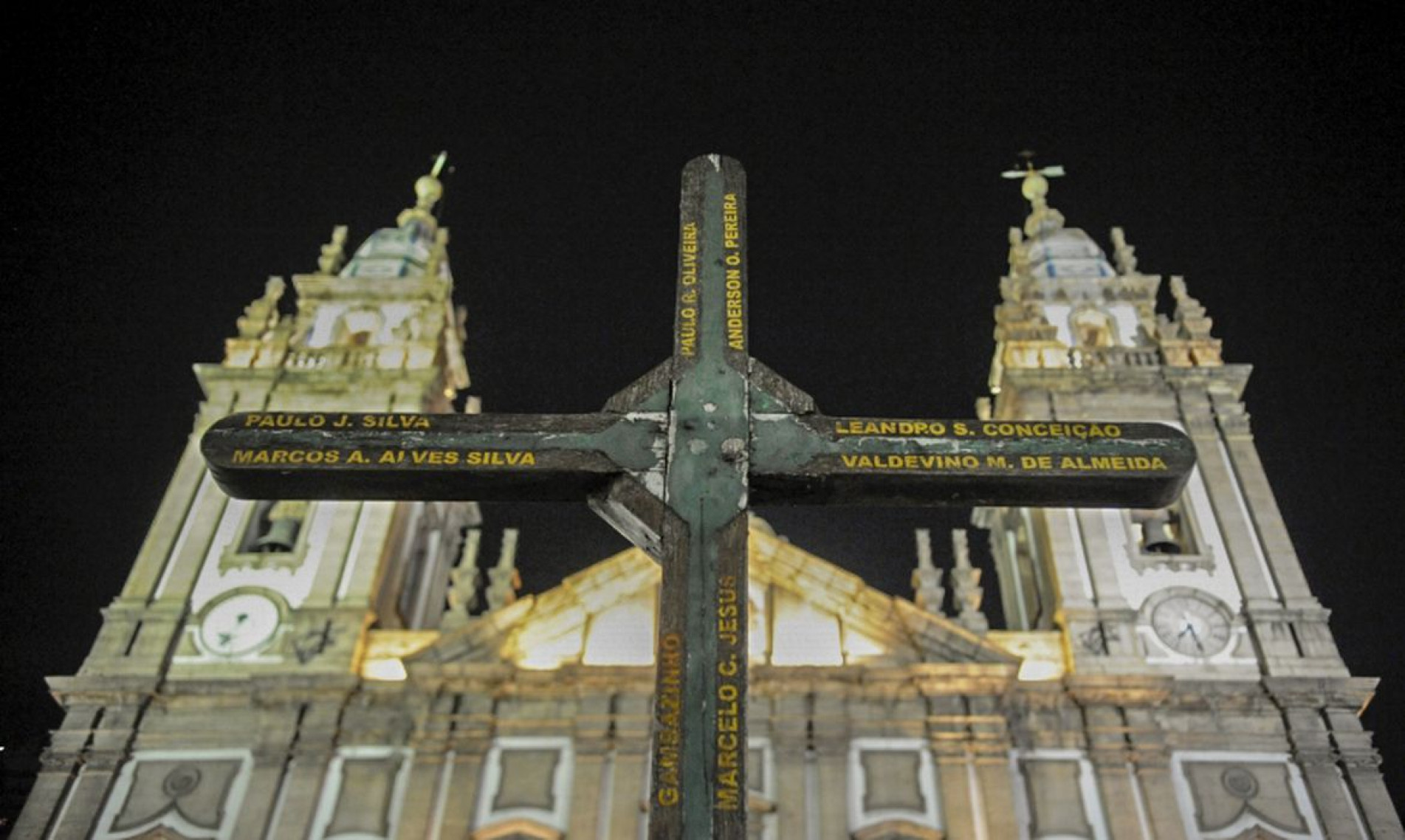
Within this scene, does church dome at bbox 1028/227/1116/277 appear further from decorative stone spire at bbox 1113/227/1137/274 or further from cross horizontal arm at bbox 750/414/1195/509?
cross horizontal arm at bbox 750/414/1195/509

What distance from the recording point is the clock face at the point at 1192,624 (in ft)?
57.5

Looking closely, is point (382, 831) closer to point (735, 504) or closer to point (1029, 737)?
point (1029, 737)

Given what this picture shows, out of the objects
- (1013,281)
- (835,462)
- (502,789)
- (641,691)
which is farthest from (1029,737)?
(835,462)

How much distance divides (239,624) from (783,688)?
8.47 meters

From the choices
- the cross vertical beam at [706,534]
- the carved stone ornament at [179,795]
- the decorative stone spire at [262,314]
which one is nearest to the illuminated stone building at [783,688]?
the carved stone ornament at [179,795]

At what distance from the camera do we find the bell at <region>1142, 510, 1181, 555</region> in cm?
1873

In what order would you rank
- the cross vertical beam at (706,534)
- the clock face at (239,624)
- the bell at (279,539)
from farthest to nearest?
the bell at (279,539) < the clock face at (239,624) < the cross vertical beam at (706,534)

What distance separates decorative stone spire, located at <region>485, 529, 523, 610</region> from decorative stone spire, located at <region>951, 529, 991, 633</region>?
721 centimetres

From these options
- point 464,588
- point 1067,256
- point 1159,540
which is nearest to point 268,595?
point 464,588

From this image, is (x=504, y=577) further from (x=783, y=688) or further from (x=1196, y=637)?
(x=1196, y=637)

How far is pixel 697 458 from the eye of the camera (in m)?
4.89

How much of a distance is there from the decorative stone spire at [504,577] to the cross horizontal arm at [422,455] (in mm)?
13930

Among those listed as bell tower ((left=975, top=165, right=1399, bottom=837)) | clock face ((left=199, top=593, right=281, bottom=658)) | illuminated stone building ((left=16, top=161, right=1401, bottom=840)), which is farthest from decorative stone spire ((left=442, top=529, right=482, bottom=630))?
bell tower ((left=975, top=165, right=1399, bottom=837))

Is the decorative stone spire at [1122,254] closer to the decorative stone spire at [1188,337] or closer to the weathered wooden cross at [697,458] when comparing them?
the decorative stone spire at [1188,337]
